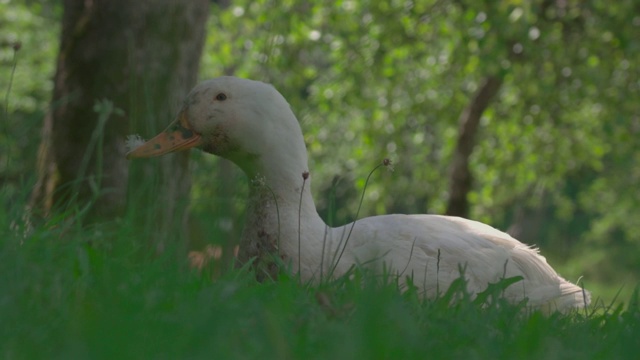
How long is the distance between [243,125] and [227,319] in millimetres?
1960

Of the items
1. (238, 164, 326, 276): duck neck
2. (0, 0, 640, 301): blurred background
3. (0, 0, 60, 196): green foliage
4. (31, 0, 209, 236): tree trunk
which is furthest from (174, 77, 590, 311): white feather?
(0, 0, 60, 196): green foliage

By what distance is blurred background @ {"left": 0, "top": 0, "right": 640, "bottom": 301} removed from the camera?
5.91 meters

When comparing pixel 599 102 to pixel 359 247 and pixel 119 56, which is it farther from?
pixel 359 247

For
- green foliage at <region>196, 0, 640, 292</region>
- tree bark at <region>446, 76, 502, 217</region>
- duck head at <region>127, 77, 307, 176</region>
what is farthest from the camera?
tree bark at <region>446, 76, 502, 217</region>

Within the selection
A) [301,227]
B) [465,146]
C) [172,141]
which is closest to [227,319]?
[301,227]

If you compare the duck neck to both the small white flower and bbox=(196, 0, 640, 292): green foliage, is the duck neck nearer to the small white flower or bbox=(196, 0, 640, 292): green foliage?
the small white flower

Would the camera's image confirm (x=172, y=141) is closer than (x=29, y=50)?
Yes

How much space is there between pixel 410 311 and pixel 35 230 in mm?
1163

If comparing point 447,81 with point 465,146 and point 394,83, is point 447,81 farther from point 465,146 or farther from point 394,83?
point 394,83

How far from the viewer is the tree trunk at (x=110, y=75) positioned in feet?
18.9

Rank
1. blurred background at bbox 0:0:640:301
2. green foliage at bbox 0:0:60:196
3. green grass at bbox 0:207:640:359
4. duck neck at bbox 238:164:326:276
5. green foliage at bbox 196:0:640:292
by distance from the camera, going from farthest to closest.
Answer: green foliage at bbox 0:0:60:196 < green foliage at bbox 196:0:640:292 < blurred background at bbox 0:0:640:301 < duck neck at bbox 238:164:326:276 < green grass at bbox 0:207:640:359

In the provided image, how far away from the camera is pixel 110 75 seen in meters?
5.89

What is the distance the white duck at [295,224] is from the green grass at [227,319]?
0.72 m

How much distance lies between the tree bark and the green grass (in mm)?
10414
